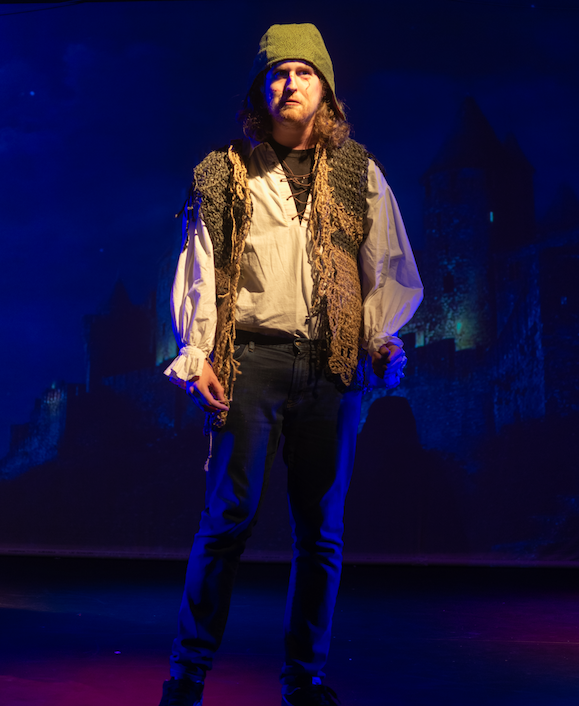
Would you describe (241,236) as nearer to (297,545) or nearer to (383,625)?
(297,545)

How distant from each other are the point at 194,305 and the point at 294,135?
43 cm

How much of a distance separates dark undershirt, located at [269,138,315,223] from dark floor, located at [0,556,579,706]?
107 centimetres

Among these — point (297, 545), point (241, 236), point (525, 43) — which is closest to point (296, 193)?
point (241, 236)

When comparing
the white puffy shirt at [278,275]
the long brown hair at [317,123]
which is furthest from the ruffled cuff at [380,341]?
the long brown hair at [317,123]

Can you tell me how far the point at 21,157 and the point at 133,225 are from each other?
102 centimetres

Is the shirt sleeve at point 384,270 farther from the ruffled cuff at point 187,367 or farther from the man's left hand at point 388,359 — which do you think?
the ruffled cuff at point 187,367

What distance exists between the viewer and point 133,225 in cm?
555


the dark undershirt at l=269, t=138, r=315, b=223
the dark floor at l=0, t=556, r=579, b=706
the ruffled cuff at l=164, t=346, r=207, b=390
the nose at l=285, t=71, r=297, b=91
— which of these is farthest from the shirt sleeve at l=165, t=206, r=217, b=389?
the dark floor at l=0, t=556, r=579, b=706

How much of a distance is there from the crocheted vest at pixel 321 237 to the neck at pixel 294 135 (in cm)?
4

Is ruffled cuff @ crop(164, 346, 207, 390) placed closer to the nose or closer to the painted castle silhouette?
the nose

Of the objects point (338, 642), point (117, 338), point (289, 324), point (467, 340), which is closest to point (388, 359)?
point (289, 324)

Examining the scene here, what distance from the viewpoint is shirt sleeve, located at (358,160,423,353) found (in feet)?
4.73

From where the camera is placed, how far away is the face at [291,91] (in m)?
1.40

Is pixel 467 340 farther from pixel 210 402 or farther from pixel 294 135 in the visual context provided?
pixel 210 402
